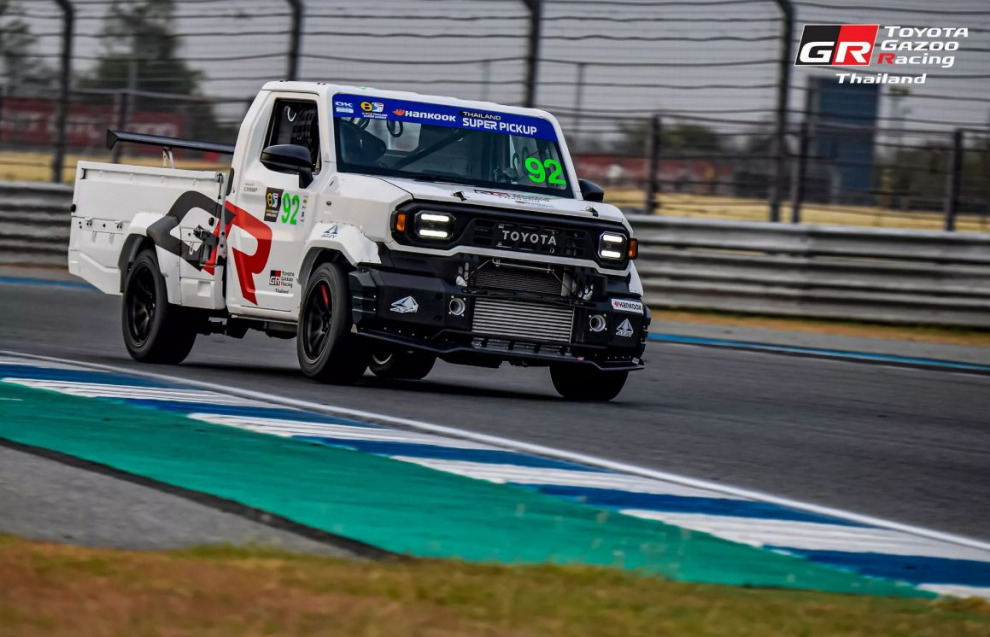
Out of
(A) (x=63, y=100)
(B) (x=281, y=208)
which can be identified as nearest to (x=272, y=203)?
(B) (x=281, y=208)

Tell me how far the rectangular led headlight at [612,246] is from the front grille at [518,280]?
13.5 inches

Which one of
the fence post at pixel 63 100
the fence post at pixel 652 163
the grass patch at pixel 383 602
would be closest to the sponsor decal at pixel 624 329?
the grass patch at pixel 383 602

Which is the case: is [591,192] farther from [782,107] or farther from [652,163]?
[652,163]

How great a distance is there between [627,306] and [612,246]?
0.38m

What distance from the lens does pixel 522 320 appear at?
10719 millimetres

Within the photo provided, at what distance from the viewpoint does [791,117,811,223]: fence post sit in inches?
784

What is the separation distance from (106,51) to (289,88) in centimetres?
1265

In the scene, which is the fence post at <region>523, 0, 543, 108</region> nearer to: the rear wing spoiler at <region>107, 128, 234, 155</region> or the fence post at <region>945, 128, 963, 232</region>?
the fence post at <region>945, 128, 963, 232</region>

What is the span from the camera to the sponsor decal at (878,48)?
62.7ft

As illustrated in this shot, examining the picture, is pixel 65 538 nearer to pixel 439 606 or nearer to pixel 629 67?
pixel 439 606

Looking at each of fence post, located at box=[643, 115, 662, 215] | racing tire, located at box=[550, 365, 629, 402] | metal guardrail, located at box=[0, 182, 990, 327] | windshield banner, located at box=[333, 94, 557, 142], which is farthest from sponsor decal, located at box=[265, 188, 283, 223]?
fence post, located at box=[643, 115, 662, 215]

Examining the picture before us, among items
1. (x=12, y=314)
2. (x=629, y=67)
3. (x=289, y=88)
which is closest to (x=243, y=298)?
(x=289, y=88)

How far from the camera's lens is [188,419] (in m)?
8.71

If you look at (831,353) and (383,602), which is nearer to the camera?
(383,602)
